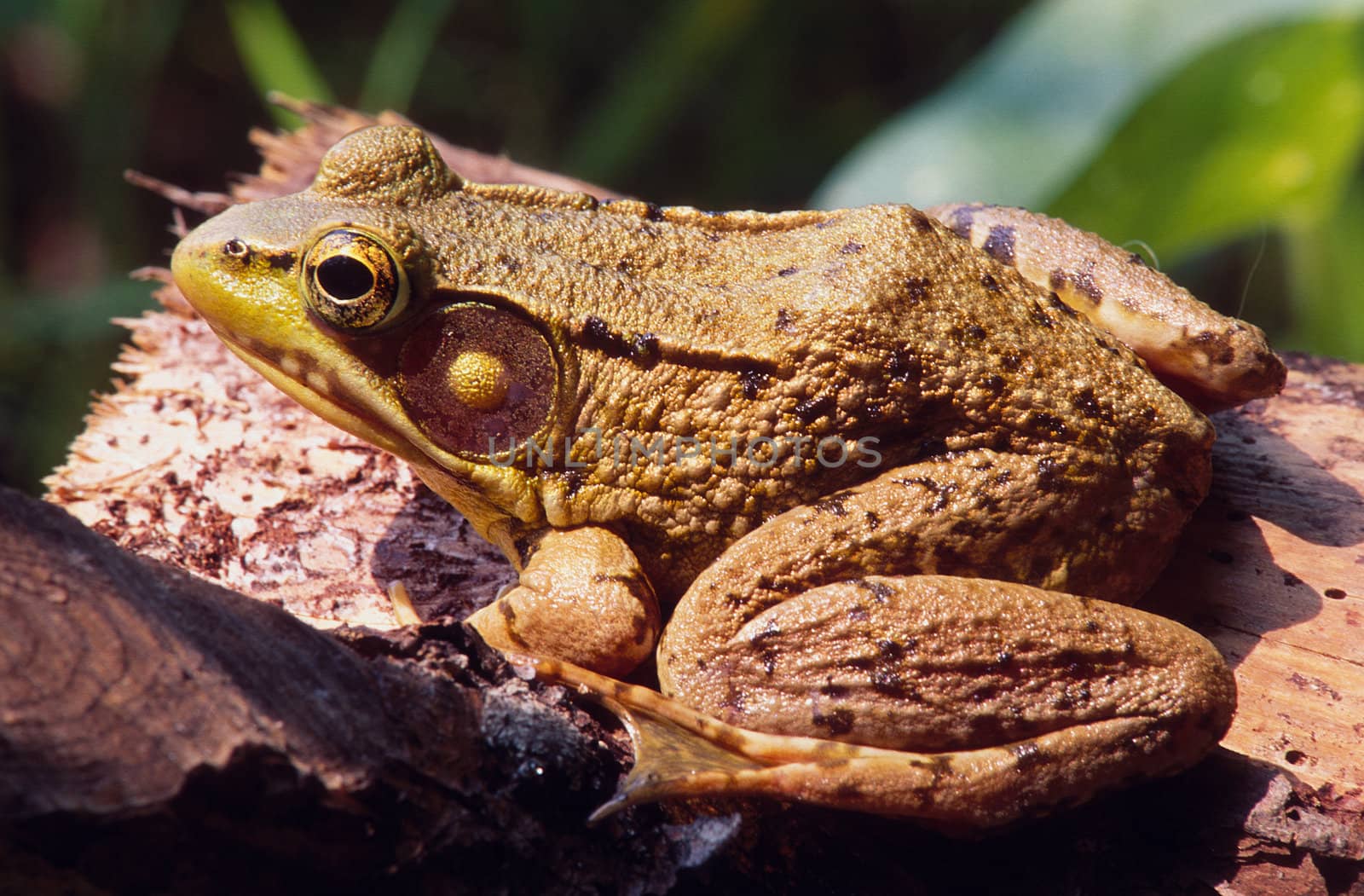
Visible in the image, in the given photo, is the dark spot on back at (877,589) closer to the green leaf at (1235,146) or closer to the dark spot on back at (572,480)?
the dark spot on back at (572,480)

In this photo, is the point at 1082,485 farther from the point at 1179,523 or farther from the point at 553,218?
the point at 553,218

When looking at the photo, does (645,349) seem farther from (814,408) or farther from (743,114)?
(743,114)

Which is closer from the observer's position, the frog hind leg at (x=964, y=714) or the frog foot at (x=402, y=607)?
the frog hind leg at (x=964, y=714)

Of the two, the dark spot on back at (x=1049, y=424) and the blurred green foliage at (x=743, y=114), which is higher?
the blurred green foliage at (x=743, y=114)

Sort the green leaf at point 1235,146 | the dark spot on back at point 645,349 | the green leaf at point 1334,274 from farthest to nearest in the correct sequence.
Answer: the green leaf at point 1334,274 → the green leaf at point 1235,146 → the dark spot on back at point 645,349

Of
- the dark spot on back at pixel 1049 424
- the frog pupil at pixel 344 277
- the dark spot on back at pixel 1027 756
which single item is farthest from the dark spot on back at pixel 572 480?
the dark spot on back at pixel 1027 756
